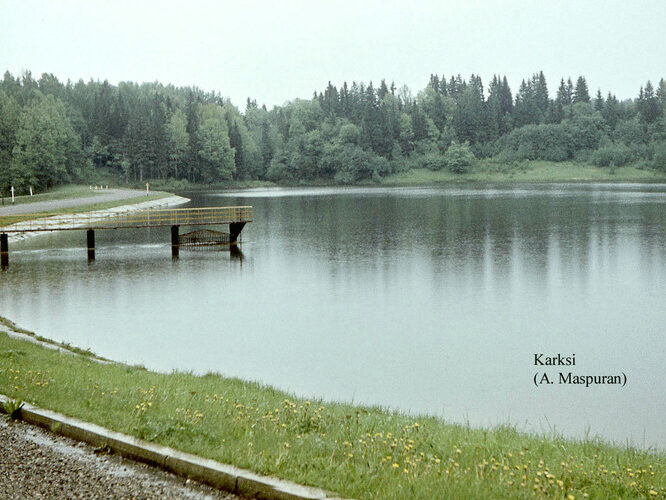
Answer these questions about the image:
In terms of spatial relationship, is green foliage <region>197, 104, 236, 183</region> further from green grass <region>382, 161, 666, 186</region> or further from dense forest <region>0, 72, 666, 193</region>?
green grass <region>382, 161, 666, 186</region>

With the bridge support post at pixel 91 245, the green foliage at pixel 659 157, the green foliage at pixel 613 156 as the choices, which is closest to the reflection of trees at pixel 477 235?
the bridge support post at pixel 91 245

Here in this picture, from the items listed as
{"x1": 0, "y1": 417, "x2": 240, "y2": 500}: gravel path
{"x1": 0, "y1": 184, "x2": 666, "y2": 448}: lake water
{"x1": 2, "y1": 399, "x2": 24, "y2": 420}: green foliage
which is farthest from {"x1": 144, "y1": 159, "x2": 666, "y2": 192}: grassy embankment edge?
A: {"x1": 0, "y1": 417, "x2": 240, "y2": 500}: gravel path

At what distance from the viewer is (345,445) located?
8.31 metres

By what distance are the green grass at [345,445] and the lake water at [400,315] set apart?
3.27 meters

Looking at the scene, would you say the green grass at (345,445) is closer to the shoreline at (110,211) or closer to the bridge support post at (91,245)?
the bridge support post at (91,245)

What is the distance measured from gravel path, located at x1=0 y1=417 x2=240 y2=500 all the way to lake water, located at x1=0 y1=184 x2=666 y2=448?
306 inches

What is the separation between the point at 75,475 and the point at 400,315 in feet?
56.1

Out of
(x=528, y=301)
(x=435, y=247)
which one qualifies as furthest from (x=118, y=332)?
(x=435, y=247)

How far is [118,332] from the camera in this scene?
21.7m

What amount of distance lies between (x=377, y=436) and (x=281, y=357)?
33.0ft

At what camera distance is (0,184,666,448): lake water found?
15.4m

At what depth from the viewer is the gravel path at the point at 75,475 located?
22.4 ft

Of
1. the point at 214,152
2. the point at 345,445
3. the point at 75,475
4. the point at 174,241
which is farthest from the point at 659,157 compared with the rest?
the point at 75,475

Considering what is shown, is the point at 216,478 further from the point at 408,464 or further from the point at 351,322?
the point at 351,322
